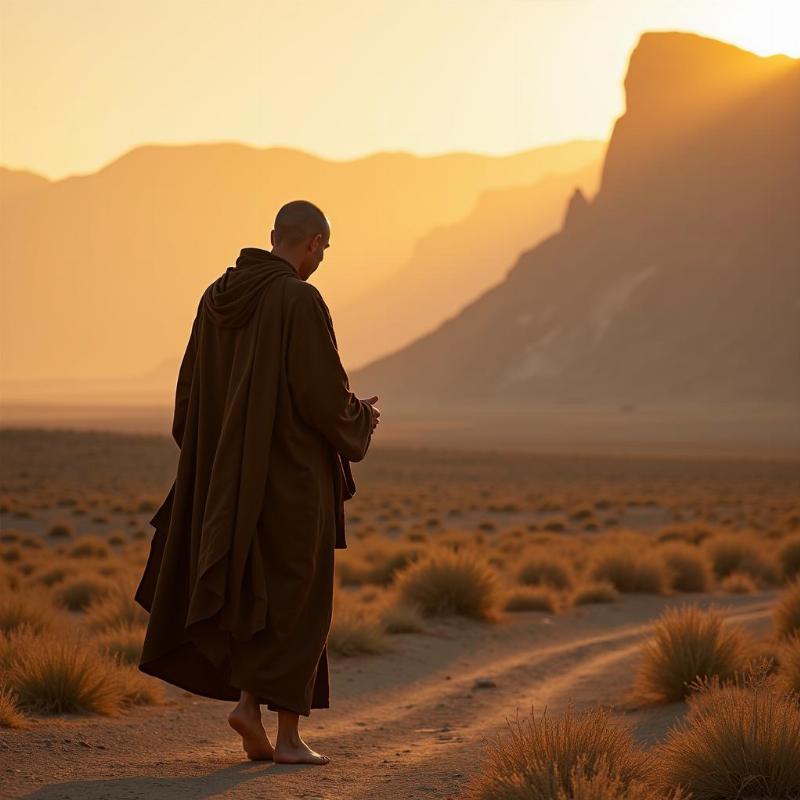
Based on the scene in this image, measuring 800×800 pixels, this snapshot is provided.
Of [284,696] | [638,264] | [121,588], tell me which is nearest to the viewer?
[284,696]

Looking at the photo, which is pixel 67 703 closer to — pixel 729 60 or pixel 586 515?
pixel 586 515

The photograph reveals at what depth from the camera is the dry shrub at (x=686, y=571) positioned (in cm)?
1789

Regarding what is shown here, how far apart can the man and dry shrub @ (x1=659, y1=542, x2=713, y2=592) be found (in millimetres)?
12291

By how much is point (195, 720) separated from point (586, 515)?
2595cm

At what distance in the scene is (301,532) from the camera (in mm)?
5988

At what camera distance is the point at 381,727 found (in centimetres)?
830

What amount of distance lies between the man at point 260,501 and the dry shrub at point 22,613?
3.87 metres

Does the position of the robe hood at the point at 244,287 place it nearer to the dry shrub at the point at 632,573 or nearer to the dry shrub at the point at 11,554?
the dry shrub at the point at 632,573

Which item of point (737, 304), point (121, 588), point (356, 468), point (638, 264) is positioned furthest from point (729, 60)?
point (121, 588)

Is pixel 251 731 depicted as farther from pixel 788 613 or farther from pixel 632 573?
pixel 632 573

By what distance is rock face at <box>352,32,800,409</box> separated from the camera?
121m

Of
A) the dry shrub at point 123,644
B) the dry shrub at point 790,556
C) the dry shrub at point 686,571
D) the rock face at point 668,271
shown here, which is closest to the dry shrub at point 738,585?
the dry shrub at point 686,571

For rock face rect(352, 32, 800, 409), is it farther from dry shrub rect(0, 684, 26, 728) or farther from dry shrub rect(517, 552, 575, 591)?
dry shrub rect(0, 684, 26, 728)

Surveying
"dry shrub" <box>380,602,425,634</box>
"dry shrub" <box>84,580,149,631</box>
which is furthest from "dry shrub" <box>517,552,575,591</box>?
"dry shrub" <box>84,580,149,631</box>
